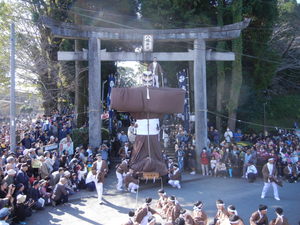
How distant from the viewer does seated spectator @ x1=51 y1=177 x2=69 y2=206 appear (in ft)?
32.4

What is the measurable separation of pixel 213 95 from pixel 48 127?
1202 centimetres

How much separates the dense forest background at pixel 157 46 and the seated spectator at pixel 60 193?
315 inches

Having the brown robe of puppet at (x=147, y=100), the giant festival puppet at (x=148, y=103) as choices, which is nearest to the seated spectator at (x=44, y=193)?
the giant festival puppet at (x=148, y=103)

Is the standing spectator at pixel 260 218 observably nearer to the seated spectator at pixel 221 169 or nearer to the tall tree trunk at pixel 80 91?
the seated spectator at pixel 221 169

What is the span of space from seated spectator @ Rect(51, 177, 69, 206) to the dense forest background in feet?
26.2

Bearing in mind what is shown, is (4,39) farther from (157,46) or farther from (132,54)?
(132,54)

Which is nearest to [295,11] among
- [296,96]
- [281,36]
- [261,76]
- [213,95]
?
[281,36]

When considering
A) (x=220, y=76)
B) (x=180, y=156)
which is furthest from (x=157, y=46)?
(x=180, y=156)

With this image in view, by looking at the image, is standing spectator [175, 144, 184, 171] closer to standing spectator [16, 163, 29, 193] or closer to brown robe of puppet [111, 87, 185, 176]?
brown robe of puppet [111, 87, 185, 176]

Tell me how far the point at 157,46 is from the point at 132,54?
574 cm

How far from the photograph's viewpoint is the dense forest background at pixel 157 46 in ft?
62.1

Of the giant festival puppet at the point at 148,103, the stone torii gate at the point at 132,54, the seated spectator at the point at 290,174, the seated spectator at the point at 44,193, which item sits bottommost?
the seated spectator at the point at 290,174

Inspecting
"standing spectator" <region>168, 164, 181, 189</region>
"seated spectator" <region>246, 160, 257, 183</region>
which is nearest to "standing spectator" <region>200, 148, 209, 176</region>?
"seated spectator" <region>246, 160, 257, 183</region>

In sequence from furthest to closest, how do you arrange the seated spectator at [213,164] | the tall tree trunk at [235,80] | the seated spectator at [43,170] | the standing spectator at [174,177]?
the tall tree trunk at [235,80] < the seated spectator at [213,164] < the standing spectator at [174,177] < the seated spectator at [43,170]
